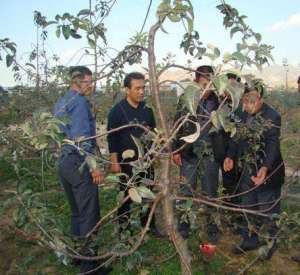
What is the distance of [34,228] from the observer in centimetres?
197

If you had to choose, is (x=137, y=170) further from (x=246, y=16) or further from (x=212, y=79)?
(x=246, y=16)

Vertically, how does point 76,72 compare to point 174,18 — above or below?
below

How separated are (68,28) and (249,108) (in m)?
2.44

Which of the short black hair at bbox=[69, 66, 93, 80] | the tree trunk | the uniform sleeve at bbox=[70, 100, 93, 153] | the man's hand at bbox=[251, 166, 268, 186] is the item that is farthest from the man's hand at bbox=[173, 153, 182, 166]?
the tree trunk

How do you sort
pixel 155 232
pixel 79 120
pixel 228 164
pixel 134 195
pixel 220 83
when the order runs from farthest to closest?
pixel 155 232
pixel 228 164
pixel 79 120
pixel 134 195
pixel 220 83

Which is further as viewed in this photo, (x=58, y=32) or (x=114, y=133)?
(x=114, y=133)

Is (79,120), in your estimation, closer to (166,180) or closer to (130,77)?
(130,77)

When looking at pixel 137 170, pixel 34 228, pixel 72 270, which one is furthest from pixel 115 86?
pixel 137 170

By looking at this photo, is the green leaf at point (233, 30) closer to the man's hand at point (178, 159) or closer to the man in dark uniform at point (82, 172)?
the man in dark uniform at point (82, 172)

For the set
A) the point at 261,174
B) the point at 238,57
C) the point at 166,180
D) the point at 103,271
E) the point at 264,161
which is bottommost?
the point at 103,271

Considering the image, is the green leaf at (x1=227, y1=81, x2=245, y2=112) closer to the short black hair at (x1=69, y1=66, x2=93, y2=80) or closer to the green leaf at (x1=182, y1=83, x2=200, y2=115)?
the green leaf at (x1=182, y1=83, x2=200, y2=115)

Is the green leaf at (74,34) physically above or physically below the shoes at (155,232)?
above

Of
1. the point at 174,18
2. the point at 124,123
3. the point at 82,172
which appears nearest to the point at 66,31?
the point at 174,18

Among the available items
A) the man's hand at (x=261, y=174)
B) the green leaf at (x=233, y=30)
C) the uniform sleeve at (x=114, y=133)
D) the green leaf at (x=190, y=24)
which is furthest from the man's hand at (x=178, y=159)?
the green leaf at (x=190, y=24)
